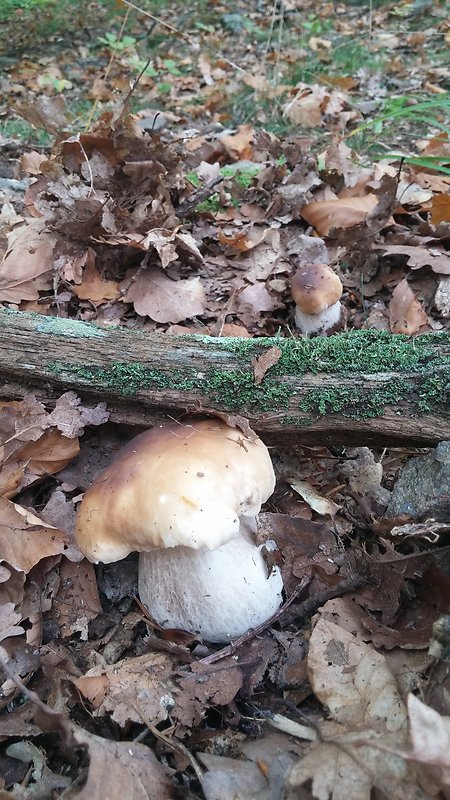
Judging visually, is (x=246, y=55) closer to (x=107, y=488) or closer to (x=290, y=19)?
(x=290, y=19)

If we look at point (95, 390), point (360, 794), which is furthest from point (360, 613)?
point (95, 390)

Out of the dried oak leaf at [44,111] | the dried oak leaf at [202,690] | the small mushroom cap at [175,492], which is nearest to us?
the small mushroom cap at [175,492]

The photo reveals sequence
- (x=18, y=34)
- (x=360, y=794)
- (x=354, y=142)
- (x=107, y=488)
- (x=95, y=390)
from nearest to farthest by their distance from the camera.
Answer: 1. (x=360, y=794)
2. (x=107, y=488)
3. (x=95, y=390)
4. (x=354, y=142)
5. (x=18, y=34)

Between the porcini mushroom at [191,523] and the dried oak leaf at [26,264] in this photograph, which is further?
the dried oak leaf at [26,264]

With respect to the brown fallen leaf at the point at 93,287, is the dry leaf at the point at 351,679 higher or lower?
lower

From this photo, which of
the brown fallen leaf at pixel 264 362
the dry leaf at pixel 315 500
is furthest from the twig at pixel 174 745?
the brown fallen leaf at pixel 264 362

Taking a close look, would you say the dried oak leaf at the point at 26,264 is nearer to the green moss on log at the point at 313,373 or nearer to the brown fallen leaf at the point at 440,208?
the green moss on log at the point at 313,373

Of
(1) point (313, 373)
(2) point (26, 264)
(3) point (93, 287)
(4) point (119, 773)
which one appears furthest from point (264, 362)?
(2) point (26, 264)
